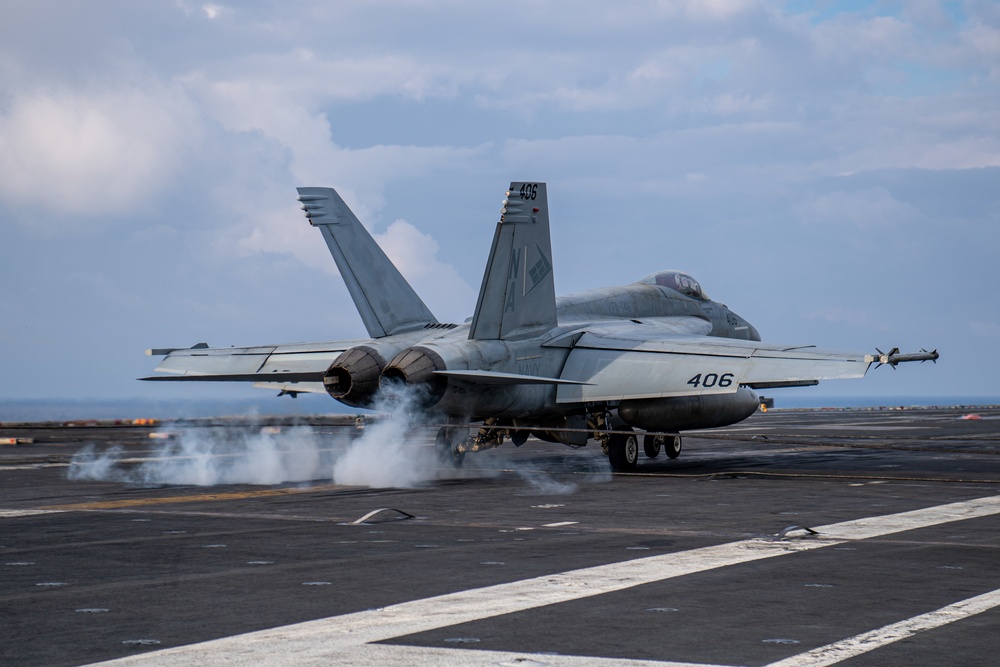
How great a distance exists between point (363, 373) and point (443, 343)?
5.38ft

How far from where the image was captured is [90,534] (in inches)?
530

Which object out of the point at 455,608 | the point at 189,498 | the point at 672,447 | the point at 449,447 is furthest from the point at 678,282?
the point at 455,608

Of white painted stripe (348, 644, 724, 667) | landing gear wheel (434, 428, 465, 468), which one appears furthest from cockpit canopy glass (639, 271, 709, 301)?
white painted stripe (348, 644, 724, 667)

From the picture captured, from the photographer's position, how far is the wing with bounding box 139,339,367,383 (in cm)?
2512

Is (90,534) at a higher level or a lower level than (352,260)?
lower

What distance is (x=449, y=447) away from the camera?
24.0 meters

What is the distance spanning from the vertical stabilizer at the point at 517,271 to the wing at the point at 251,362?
13.3 ft

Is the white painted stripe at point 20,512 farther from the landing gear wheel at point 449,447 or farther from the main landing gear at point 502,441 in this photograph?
the landing gear wheel at point 449,447

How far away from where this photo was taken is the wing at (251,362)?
25125mm

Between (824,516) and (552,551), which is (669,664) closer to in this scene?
(552,551)

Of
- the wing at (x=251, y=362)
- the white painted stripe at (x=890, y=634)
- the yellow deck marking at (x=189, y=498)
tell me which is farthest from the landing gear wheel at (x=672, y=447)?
the white painted stripe at (x=890, y=634)

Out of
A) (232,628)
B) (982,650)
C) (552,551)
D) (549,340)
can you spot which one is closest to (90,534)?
(552,551)

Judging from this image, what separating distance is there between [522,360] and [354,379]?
12.0 feet

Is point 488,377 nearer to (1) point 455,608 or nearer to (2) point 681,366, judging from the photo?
(2) point 681,366
